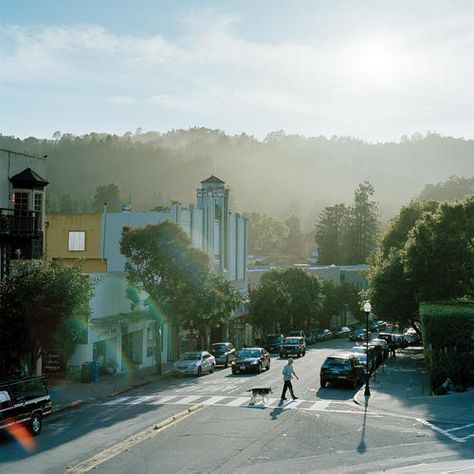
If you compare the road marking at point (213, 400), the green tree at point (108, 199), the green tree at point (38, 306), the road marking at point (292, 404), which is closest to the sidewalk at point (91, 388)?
the green tree at point (38, 306)

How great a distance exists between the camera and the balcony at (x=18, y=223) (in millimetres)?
30078

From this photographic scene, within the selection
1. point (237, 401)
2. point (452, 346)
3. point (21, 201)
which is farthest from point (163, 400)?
point (452, 346)

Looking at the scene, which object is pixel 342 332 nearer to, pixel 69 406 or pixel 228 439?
pixel 69 406

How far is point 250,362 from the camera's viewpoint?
1542 inches

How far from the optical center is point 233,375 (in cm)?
3919

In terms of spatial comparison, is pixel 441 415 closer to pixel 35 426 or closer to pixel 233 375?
pixel 35 426

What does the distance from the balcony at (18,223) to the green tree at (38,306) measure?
9.38 feet

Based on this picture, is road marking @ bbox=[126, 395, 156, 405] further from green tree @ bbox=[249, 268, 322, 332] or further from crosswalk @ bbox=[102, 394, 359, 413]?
green tree @ bbox=[249, 268, 322, 332]

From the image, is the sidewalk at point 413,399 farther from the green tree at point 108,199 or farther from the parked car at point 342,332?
the green tree at point 108,199

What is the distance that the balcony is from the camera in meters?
30.1

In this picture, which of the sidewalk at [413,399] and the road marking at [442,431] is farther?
the sidewalk at [413,399]

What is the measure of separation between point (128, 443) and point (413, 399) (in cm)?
1289

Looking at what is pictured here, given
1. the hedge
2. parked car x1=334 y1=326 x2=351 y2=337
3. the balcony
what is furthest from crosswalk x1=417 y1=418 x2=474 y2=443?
parked car x1=334 y1=326 x2=351 y2=337

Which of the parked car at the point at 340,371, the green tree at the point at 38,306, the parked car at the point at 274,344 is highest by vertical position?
the green tree at the point at 38,306
